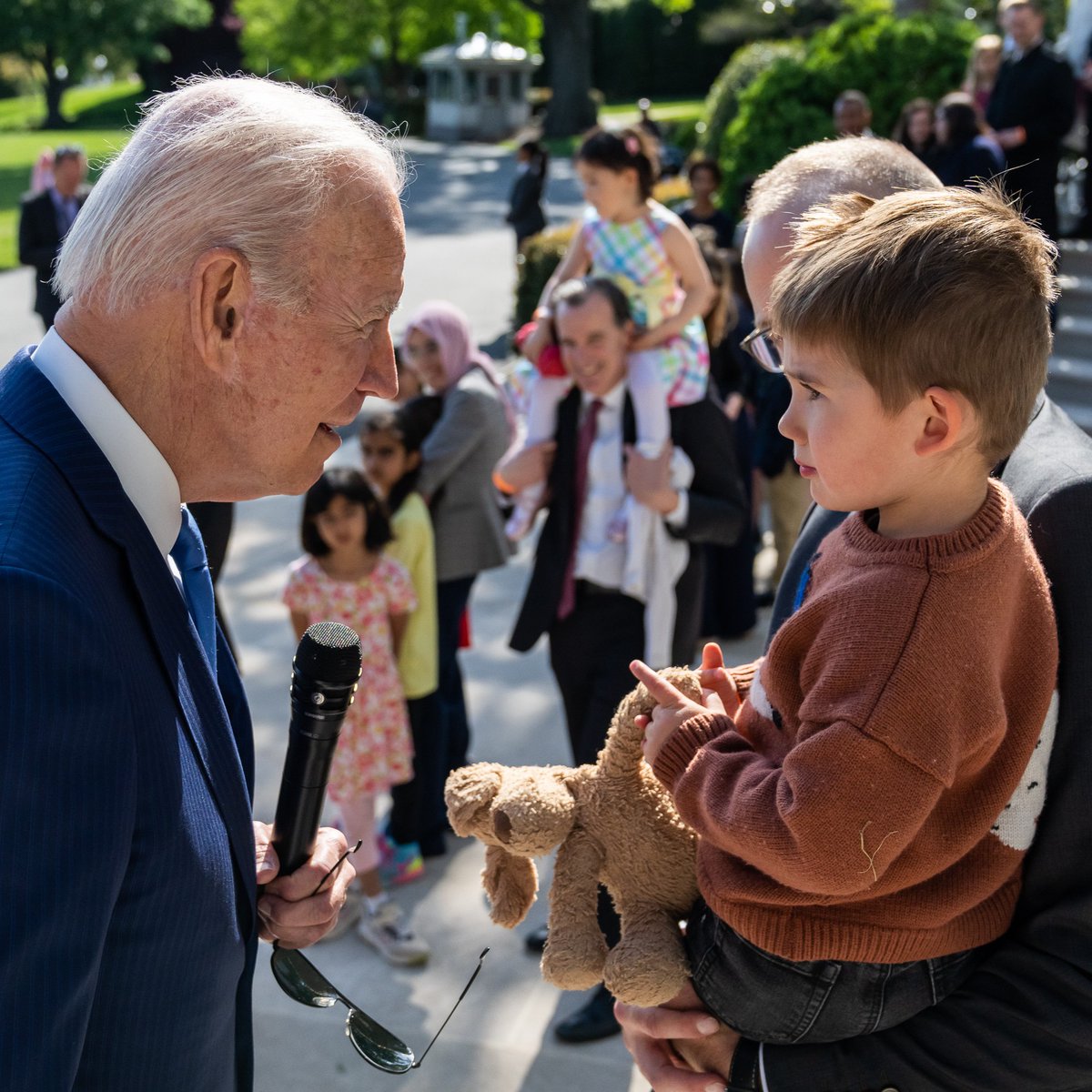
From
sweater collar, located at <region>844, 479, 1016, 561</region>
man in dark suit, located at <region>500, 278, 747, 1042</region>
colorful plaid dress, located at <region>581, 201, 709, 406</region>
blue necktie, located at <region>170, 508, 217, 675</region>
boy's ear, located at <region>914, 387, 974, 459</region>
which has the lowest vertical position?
man in dark suit, located at <region>500, 278, 747, 1042</region>

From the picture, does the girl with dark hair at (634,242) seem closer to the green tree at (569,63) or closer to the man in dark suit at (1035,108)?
the man in dark suit at (1035,108)

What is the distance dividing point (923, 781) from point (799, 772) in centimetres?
13

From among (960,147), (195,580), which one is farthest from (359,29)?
(195,580)

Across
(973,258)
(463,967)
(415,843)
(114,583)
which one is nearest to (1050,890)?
(973,258)

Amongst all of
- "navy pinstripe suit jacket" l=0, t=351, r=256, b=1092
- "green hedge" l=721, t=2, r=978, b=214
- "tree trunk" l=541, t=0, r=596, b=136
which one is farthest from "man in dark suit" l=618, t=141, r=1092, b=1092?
"tree trunk" l=541, t=0, r=596, b=136

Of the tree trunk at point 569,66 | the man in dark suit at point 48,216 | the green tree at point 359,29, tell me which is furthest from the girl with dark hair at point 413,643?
the green tree at point 359,29

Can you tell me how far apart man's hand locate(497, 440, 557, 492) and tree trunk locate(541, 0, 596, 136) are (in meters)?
32.8

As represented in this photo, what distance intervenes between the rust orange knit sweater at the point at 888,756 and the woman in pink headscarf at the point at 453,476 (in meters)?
3.01

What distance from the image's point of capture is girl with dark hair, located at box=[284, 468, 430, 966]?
161 inches

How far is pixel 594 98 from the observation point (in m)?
35.8

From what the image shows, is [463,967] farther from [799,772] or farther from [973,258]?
[973,258]

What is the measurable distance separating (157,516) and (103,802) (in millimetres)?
427

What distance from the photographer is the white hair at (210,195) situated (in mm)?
1473

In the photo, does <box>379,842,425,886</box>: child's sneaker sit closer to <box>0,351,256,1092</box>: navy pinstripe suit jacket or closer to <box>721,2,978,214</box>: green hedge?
<box>0,351,256,1092</box>: navy pinstripe suit jacket
